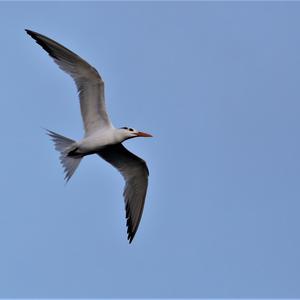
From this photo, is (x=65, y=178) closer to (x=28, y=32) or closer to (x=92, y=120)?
(x=92, y=120)

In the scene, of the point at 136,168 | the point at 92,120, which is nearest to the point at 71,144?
the point at 92,120

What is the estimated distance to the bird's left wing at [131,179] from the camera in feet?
47.6

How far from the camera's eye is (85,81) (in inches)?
531

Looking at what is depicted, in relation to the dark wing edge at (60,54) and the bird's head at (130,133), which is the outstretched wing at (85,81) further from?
the bird's head at (130,133)

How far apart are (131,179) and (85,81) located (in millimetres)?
2324

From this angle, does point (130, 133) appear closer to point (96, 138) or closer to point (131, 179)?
point (96, 138)

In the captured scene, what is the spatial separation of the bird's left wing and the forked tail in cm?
84

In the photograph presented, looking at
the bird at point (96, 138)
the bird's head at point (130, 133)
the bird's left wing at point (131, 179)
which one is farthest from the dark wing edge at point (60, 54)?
the bird's left wing at point (131, 179)

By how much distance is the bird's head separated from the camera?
13750mm

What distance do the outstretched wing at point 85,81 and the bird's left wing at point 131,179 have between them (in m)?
0.86

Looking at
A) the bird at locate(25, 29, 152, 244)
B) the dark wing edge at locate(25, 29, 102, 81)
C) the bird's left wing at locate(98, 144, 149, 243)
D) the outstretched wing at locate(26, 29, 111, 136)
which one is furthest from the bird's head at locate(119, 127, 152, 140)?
the dark wing edge at locate(25, 29, 102, 81)

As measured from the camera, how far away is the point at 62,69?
1341 cm

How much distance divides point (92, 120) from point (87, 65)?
3.55ft

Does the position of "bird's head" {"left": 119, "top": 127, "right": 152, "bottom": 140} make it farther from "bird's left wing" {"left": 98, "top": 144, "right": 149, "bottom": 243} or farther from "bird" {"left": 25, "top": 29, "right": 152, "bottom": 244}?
"bird's left wing" {"left": 98, "top": 144, "right": 149, "bottom": 243}
